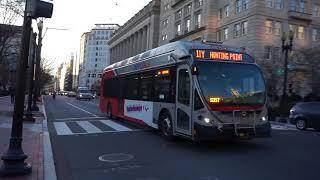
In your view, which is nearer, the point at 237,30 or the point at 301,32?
the point at 237,30

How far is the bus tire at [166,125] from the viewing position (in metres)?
14.9

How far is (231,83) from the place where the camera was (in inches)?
520

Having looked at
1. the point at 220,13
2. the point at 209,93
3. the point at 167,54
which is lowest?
the point at 209,93

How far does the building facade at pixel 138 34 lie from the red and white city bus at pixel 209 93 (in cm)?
8695

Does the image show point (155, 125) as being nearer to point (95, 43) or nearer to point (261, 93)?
point (261, 93)

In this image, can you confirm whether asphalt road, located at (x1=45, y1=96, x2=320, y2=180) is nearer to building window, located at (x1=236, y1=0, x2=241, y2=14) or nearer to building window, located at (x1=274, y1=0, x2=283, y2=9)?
building window, located at (x1=274, y1=0, x2=283, y2=9)

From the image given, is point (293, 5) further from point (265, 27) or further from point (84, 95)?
point (84, 95)

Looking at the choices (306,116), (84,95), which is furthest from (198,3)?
(306,116)

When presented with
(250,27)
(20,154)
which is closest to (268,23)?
(250,27)

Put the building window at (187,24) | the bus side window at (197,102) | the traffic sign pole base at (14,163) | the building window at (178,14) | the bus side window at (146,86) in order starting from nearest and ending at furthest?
the traffic sign pole base at (14,163), the bus side window at (197,102), the bus side window at (146,86), the building window at (187,24), the building window at (178,14)

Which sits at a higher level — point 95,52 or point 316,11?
point 95,52

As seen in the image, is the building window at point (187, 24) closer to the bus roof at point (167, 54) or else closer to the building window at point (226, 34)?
the building window at point (226, 34)

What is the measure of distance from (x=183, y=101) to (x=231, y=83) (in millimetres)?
1607

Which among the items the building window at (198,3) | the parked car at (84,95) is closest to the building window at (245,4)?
the building window at (198,3)
